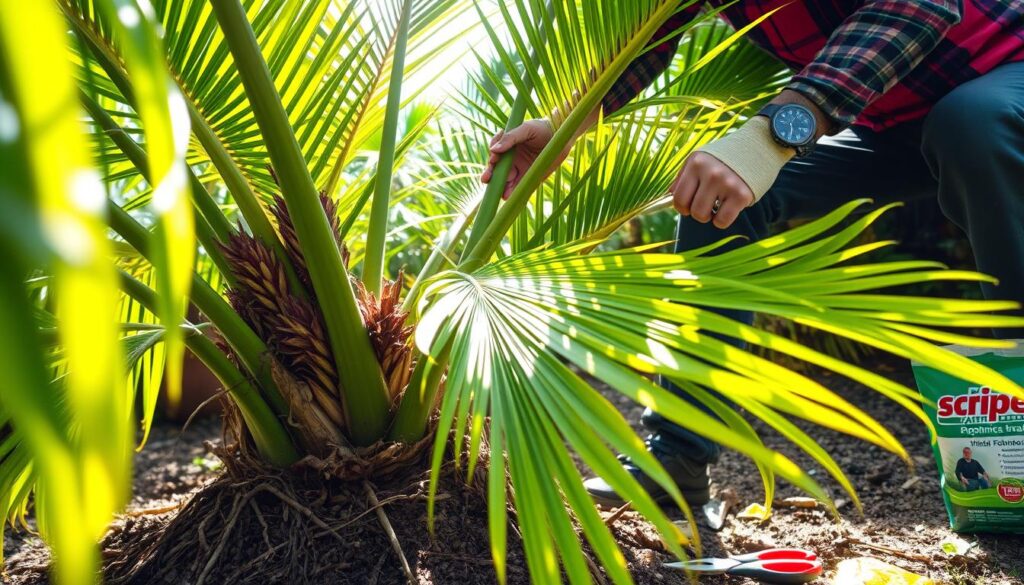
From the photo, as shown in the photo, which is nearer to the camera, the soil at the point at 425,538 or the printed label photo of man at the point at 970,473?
the soil at the point at 425,538

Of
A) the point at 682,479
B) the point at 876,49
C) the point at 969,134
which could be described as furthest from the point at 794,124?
the point at 682,479

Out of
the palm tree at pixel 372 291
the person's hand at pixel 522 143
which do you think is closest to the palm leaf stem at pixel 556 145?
the palm tree at pixel 372 291

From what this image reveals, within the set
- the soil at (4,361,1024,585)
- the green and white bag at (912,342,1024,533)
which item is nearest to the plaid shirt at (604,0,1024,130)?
the green and white bag at (912,342,1024,533)

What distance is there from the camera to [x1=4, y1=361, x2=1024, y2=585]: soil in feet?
3.01

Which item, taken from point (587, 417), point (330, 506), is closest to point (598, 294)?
point (587, 417)

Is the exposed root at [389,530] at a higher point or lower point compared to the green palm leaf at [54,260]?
lower

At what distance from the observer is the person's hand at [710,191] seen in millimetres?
911

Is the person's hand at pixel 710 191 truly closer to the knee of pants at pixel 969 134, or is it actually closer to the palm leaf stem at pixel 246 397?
the knee of pants at pixel 969 134

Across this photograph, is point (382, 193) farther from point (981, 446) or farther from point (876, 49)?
point (981, 446)

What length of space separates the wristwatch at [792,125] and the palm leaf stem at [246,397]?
0.69 meters

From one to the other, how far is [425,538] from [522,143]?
0.58 meters

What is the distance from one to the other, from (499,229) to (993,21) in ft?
2.59

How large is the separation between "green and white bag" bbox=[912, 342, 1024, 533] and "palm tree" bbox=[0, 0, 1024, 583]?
13.4 inches

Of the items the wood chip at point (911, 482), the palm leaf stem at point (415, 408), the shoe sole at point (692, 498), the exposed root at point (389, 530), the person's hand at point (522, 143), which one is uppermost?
the person's hand at point (522, 143)
